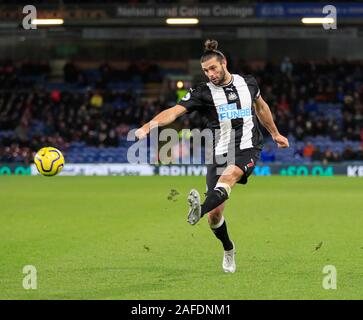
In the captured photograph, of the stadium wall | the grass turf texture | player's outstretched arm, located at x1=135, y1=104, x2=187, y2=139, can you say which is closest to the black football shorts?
player's outstretched arm, located at x1=135, y1=104, x2=187, y2=139

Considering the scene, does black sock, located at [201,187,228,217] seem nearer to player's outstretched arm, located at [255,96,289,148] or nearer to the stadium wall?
player's outstretched arm, located at [255,96,289,148]

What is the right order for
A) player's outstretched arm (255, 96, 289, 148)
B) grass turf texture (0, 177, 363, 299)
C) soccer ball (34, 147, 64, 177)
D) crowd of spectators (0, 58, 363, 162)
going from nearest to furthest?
grass turf texture (0, 177, 363, 299) → player's outstretched arm (255, 96, 289, 148) → soccer ball (34, 147, 64, 177) → crowd of spectators (0, 58, 363, 162)

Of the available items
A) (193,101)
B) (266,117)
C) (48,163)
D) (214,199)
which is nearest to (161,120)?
(193,101)

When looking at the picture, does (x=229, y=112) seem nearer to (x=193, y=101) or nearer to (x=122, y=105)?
(x=193, y=101)

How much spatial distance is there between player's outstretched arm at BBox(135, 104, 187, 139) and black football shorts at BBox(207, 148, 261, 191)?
0.76 metres

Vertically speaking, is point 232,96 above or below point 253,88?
below

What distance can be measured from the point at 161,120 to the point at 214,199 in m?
1.02

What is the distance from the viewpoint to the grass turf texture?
841 centimetres

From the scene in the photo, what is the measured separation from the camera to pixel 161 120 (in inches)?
351

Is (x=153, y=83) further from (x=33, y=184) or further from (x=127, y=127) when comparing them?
(x=33, y=184)

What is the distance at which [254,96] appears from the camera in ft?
31.8

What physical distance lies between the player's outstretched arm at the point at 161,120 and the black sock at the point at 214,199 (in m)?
0.89

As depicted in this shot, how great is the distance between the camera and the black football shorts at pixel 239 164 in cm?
942
